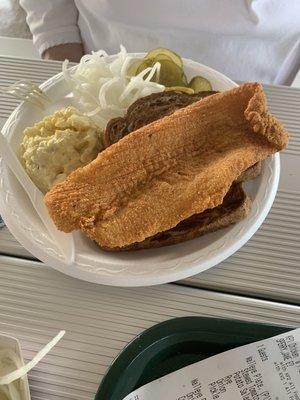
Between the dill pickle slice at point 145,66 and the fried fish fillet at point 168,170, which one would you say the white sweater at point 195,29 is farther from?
the fried fish fillet at point 168,170

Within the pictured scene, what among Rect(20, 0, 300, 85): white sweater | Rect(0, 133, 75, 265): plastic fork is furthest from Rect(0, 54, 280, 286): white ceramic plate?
Rect(20, 0, 300, 85): white sweater

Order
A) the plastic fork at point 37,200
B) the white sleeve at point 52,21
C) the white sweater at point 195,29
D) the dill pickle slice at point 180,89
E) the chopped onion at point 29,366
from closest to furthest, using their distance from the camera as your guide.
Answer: the chopped onion at point 29,366 → the plastic fork at point 37,200 → the dill pickle slice at point 180,89 → the white sweater at point 195,29 → the white sleeve at point 52,21

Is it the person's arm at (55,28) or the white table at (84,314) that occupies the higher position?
the person's arm at (55,28)

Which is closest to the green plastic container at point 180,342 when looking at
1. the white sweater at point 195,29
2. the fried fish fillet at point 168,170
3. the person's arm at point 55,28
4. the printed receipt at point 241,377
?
the printed receipt at point 241,377

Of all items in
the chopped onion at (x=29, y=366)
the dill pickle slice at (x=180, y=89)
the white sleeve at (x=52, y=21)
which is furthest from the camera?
the white sleeve at (x=52, y=21)

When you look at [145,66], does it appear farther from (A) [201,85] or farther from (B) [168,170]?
(B) [168,170]

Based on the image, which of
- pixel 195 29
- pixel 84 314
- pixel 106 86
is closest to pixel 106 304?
pixel 84 314

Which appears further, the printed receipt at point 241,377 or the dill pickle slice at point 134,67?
the dill pickle slice at point 134,67

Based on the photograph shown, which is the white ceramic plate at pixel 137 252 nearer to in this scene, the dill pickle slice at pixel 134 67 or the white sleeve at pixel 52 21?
the dill pickle slice at pixel 134 67

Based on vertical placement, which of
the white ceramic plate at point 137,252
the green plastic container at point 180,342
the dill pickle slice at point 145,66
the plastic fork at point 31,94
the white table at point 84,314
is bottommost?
the white table at point 84,314
